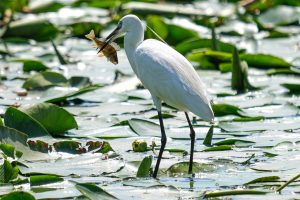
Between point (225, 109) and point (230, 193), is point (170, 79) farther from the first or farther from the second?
point (225, 109)

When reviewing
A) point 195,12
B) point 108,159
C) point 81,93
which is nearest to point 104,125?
point 81,93

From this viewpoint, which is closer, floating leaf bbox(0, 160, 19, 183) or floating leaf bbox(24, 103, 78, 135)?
floating leaf bbox(0, 160, 19, 183)

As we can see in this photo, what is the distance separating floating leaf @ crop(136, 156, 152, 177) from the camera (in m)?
4.33

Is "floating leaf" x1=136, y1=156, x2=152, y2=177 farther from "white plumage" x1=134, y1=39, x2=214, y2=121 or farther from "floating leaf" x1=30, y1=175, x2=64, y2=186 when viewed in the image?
"floating leaf" x1=30, y1=175, x2=64, y2=186

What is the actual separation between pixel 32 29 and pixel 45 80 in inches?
91.0

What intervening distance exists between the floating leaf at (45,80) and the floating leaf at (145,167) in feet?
7.54

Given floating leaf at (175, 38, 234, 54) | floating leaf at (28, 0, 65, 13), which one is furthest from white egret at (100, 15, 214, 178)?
floating leaf at (28, 0, 65, 13)

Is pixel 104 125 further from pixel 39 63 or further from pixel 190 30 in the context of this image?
pixel 190 30

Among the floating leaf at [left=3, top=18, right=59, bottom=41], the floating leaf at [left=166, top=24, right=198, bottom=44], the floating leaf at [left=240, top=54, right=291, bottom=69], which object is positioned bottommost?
the floating leaf at [left=240, top=54, right=291, bottom=69]

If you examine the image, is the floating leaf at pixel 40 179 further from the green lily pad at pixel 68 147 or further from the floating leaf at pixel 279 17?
the floating leaf at pixel 279 17

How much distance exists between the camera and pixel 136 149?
4.97 meters

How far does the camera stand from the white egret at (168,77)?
446 cm

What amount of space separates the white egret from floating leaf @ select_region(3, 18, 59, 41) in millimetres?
3931

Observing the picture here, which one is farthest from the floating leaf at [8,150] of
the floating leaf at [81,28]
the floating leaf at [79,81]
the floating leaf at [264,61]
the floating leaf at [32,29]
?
the floating leaf at [81,28]
